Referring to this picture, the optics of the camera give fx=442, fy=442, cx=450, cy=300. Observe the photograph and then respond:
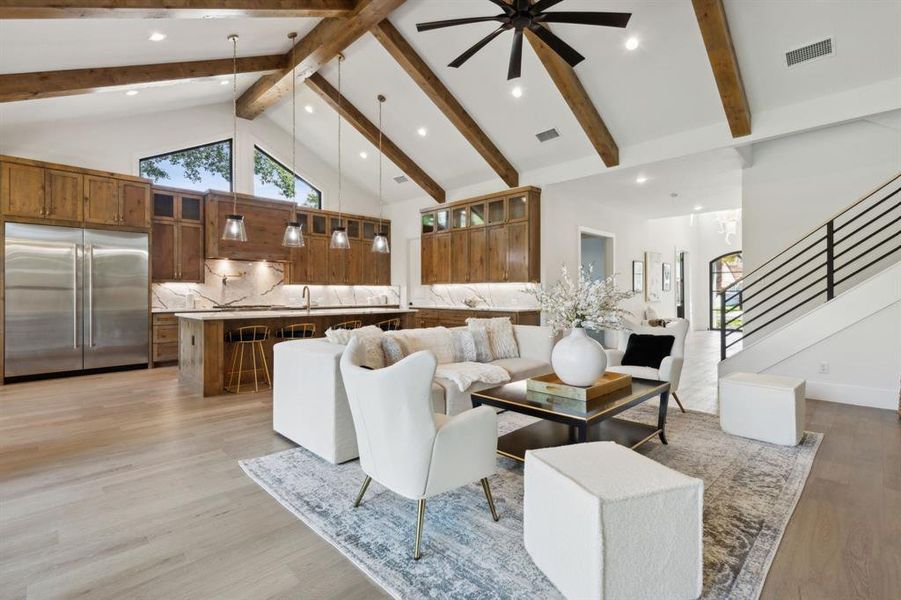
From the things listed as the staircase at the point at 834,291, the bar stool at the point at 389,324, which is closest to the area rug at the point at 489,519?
the staircase at the point at 834,291

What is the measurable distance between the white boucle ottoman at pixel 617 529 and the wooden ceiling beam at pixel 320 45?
16.2 ft

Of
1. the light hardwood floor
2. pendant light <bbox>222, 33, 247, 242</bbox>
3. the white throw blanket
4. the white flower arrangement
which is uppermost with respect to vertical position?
pendant light <bbox>222, 33, 247, 242</bbox>

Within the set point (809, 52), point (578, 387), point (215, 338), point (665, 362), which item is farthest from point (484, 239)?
point (578, 387)

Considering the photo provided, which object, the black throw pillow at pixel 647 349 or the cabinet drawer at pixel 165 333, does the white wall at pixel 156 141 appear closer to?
the cabinet drawer at pixel 165 333

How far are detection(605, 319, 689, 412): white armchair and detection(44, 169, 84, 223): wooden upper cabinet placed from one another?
6900 millimetres

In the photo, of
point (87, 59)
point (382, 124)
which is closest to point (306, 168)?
point (382, 124)

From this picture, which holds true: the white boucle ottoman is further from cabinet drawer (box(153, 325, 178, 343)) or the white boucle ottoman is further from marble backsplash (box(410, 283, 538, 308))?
cabinet drawer (box(153, 325, 178, 343))

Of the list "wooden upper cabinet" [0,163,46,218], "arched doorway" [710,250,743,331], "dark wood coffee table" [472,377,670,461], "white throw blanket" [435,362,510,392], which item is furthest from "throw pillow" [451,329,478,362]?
"arched doorway" [710,250,743,331]

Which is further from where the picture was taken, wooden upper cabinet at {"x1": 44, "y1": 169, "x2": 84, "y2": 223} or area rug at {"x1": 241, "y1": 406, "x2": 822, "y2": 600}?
wooden upper cabinet at {"x1": 44, "y1": 169, "x2": 84, "y2": 223}

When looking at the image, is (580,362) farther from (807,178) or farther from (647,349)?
(807,178)

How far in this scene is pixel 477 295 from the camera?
8453 mm

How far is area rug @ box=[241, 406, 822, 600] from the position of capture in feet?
5.92

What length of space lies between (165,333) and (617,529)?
7118mm

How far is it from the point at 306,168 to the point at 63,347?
515 centimetres
